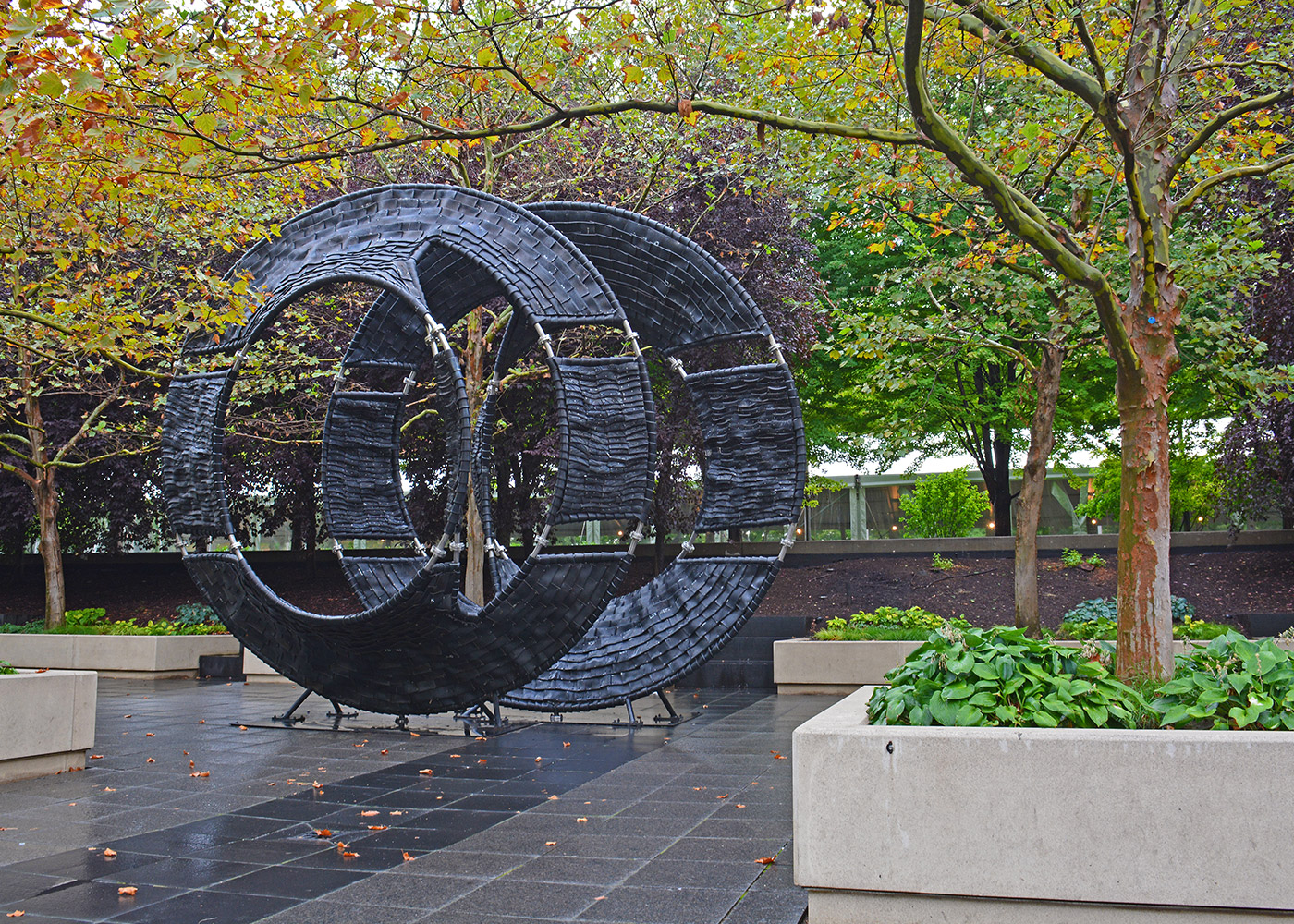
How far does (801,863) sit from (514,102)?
40.2 ft

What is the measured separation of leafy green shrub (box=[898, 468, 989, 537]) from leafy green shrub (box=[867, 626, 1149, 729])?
48.7 ft

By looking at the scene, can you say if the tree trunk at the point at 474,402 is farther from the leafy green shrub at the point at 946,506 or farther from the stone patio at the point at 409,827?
the leafy green shrub at the point at 946,506

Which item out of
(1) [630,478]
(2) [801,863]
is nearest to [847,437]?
(1) [630,478]

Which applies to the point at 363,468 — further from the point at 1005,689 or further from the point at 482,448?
the point at 1005,689

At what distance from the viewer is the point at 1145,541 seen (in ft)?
17.7

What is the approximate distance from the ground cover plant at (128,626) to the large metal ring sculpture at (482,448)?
6.38m

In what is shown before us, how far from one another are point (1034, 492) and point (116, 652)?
42.3 feet

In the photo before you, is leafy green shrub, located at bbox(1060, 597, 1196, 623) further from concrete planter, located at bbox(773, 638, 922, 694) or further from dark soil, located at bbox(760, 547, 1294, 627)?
concrete planter, located at bbox(773, 638, 922, 694)

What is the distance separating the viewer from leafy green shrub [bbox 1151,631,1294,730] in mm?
3893

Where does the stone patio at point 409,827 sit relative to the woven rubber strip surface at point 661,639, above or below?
below

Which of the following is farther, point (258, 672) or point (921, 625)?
point (258, 672)

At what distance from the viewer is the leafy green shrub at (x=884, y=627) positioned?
1187 cm

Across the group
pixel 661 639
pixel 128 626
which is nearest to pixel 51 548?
pixel 128 626

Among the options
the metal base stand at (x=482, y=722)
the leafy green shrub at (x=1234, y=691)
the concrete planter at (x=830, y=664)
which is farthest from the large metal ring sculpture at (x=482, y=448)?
the leafy green shrub at (x=1234, y=691)
